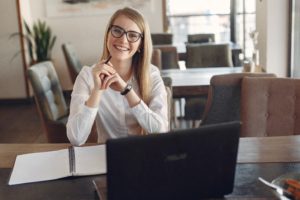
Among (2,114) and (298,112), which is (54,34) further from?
(298,112)

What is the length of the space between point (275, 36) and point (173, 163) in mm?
2747

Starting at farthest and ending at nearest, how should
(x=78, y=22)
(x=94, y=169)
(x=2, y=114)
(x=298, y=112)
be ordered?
(x=78, y=22), (x=2, y=114), (x=298, y=112), (x=94, y=169)

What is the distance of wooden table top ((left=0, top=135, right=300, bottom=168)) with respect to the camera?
1.57m

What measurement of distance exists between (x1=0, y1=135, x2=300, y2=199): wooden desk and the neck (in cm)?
47

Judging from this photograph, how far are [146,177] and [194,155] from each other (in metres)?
0.13

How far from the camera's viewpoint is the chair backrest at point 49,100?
2951 millimetres

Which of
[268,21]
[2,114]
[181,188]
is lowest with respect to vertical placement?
[2,114]

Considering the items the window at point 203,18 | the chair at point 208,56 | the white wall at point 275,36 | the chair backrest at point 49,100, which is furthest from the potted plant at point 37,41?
the white wall at point 275,36

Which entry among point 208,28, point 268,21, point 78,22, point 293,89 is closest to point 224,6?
point 208,28

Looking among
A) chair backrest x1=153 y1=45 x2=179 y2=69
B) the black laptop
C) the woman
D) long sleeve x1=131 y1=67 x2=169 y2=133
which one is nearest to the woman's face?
the woman

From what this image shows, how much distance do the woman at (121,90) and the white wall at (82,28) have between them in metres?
4.20

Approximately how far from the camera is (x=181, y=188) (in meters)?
1.12

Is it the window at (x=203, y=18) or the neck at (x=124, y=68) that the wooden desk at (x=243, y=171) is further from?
the window at (x=203, y=18)

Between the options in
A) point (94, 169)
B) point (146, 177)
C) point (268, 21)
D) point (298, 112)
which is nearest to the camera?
point (146, 177)
